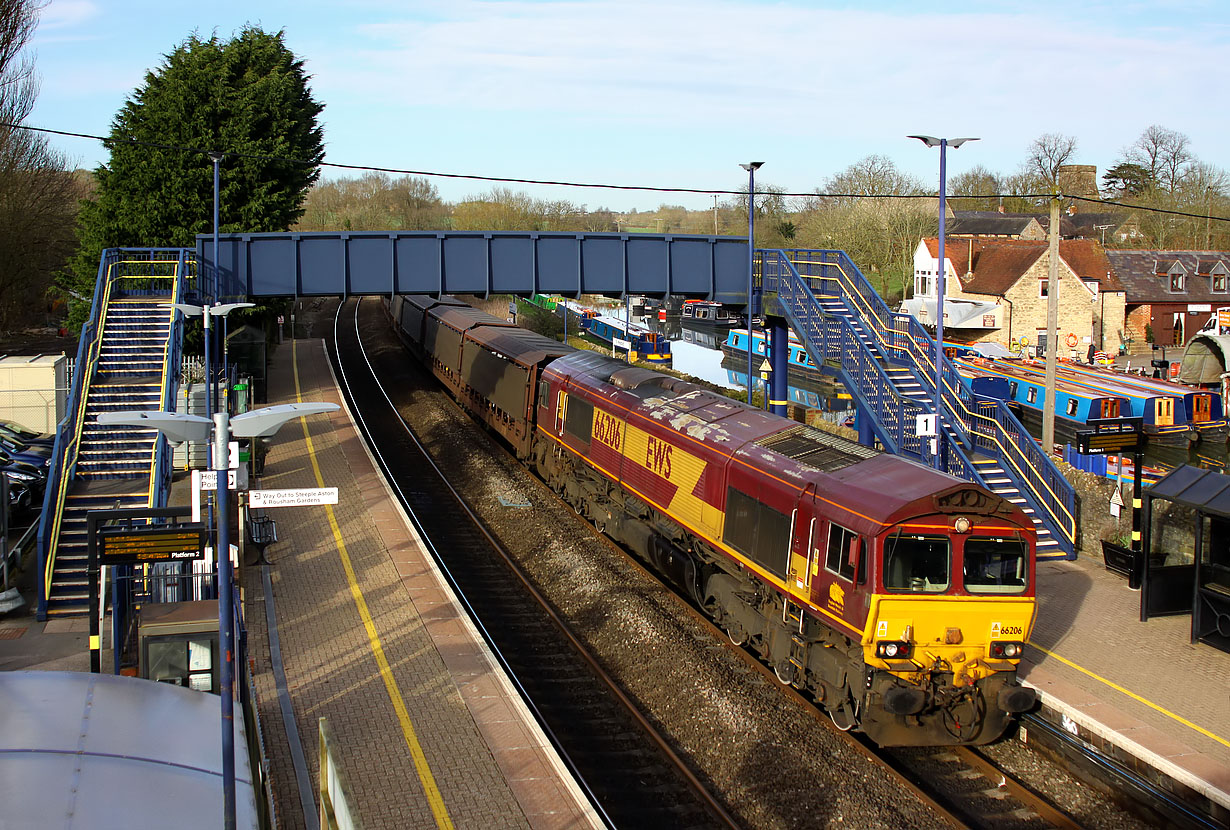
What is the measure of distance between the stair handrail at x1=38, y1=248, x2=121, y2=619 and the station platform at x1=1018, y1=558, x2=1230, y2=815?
15.9m

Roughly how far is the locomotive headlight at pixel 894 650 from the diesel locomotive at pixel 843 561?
2 cm

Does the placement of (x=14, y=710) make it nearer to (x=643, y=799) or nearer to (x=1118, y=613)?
(x=643, y=799)

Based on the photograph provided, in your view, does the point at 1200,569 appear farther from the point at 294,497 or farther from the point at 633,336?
the point at 633,336

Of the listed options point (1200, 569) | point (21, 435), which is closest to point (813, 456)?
point (1200, 569)

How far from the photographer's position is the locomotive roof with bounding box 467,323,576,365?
26.2 m

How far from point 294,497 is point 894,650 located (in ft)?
24.5

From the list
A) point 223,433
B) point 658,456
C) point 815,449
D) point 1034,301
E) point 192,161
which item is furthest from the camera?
point 1034,301

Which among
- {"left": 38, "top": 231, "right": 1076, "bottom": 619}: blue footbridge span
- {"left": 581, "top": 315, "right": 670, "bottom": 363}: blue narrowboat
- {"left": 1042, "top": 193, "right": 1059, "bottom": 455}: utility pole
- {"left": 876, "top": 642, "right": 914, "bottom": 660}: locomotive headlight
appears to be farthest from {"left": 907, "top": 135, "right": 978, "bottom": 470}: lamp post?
{"left": 581, "top": 315, "right": 670, "bottom": 363}: blue narrowboat

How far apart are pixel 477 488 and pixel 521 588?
727 cm

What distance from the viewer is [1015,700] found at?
37.3 ft

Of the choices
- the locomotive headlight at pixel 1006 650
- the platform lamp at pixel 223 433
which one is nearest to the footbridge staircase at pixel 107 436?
the platform lamp at pixel 223 433

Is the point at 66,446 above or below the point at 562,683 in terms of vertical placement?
above

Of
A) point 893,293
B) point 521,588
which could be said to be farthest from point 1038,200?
point 521,588

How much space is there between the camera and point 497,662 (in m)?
14.1
